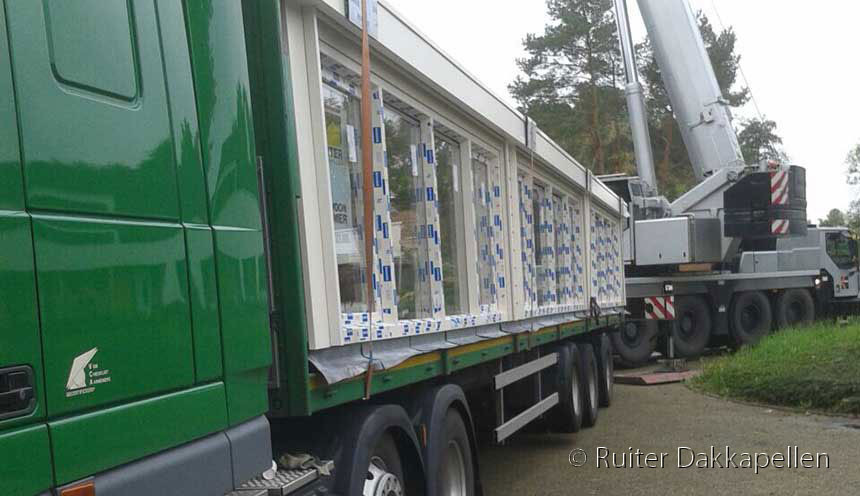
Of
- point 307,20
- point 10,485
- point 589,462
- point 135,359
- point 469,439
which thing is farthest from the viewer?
point 589,462

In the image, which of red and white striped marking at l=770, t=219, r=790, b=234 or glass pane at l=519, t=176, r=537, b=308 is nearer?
glass pane at l=519, t=176, r=537, b=308

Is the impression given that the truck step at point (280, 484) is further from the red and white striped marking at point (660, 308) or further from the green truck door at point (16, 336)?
the red and white striped marking at point (660, 308)

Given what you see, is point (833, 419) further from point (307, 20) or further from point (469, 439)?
point (307, 20)

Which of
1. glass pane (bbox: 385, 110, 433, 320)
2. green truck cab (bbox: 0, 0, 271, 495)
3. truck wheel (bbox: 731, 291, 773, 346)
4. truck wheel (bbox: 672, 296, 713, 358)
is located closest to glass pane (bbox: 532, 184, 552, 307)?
glass pane (bbox: 385, 110, 433, 320)

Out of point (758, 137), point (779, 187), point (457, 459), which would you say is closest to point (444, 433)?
point (457, 459)

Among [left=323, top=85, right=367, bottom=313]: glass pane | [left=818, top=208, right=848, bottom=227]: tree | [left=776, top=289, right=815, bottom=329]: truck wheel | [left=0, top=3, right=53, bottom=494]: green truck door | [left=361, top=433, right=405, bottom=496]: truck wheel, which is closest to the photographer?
[left=0, top=3, right=53, bottom=494]: green truck door

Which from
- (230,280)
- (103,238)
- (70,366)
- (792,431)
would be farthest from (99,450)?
(792,431)

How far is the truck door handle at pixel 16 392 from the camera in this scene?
6.37 ft

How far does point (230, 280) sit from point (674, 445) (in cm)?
696

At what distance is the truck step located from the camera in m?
Result: 2.91

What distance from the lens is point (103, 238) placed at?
2262mm

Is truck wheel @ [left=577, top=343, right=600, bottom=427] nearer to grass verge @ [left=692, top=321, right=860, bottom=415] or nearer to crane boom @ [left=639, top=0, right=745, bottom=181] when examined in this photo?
grass verge @ [left=692, top=321, right=860, bottom=415]

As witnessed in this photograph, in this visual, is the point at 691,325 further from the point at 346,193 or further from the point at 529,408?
the point at 346,193

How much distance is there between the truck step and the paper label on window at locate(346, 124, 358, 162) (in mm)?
1495
